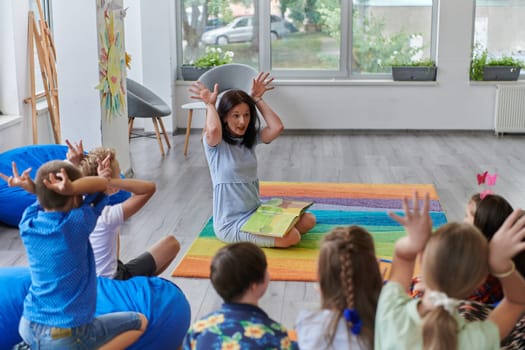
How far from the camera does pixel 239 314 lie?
2.06 m

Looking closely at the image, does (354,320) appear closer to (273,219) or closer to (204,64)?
(273,219)

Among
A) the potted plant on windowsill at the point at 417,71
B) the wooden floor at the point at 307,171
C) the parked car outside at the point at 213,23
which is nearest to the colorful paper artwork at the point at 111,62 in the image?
the wooden floor at the point at 307,171

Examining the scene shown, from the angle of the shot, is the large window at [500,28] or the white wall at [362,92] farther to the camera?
the large window at [500,28]

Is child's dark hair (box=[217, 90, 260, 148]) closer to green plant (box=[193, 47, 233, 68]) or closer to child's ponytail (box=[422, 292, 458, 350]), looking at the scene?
child's ponytail (box=[422, 292, 458, 350])

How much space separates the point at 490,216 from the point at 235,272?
93 cm

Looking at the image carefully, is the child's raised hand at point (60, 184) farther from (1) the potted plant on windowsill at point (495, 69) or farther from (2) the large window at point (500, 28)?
(2) the large window at point (500, 28)

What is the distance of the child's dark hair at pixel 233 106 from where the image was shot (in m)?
4.29

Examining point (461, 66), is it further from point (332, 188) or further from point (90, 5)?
point (90, 5)

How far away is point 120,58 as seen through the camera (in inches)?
236

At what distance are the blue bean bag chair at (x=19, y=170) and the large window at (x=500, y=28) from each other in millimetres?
5200

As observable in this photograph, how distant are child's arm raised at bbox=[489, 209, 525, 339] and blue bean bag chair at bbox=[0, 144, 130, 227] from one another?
3.38 metres

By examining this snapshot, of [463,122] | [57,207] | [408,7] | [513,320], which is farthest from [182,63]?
[513,320]

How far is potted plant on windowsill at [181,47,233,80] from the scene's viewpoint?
8.39 metres

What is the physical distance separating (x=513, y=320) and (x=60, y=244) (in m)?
1.41
